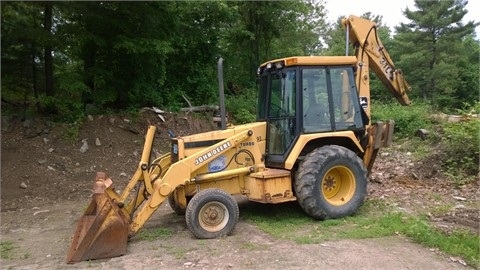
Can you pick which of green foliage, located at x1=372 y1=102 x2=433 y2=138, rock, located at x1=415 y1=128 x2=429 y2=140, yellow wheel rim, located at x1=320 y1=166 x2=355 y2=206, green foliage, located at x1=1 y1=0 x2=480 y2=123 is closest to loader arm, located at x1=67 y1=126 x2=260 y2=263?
yellow wheel rim, located at x1=320 y1=166 x2=355 y2=206

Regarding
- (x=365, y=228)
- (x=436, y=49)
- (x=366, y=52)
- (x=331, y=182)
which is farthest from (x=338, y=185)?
(x=436, y=49)

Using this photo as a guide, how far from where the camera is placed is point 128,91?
1341 cm

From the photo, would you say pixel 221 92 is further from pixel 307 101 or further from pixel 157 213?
pixel 157 213

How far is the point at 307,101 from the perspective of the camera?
6.84 m

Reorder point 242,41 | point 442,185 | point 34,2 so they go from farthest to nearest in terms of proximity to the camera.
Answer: point 242,41, point 34,2, point 442,185

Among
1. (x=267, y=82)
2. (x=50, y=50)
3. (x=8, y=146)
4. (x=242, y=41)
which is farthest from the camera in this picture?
(x=242, y=41)

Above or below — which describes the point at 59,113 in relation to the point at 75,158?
above

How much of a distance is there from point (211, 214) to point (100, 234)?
4.71 ft

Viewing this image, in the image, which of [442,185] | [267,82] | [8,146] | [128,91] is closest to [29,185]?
[8,146]

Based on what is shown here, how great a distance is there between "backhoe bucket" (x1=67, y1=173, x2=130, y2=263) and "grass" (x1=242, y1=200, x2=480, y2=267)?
6.40ft

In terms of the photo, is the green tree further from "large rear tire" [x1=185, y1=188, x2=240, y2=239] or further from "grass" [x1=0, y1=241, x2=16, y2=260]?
"grass" [x1=0, y1=241, x2=16, y2=260]

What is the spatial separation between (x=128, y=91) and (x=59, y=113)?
212cm

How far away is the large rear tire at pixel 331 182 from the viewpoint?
21.5 feet

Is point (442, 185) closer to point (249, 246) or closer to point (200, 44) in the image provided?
point (249, 246)
